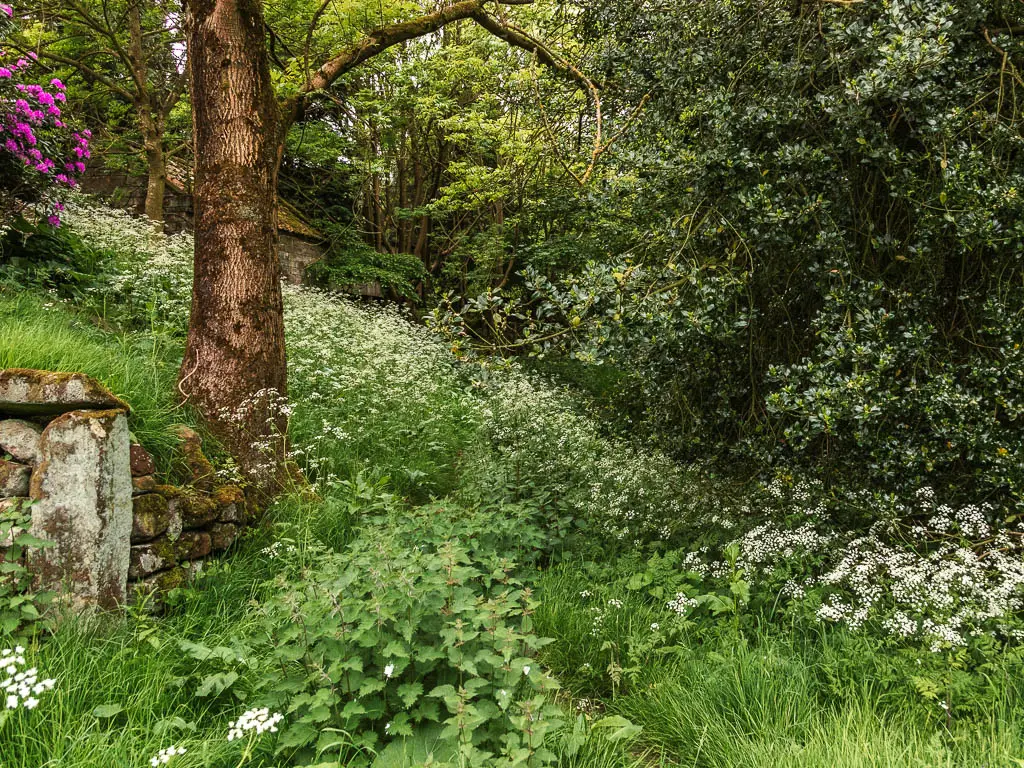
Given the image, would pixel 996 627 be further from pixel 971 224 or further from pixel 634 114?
pixel 634 114

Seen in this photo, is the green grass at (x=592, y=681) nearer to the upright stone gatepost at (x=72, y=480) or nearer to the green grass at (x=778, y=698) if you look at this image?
the green grass at (x=778, y=698)

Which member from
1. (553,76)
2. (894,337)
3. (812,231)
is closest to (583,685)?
(894,337)

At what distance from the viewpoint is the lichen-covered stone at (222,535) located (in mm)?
3805

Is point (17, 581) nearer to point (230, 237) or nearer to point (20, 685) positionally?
point (20, 685)

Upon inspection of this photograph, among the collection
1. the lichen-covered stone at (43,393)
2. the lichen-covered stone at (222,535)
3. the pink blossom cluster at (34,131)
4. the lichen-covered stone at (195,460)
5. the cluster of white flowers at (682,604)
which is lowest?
the lichen-covered stone at (222,535)

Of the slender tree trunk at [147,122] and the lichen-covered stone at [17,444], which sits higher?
the slender tree trunk at [147,122]

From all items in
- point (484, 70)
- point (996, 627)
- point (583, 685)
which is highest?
point (484, 70)

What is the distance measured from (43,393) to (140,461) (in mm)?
607

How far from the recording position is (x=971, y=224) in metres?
2.92

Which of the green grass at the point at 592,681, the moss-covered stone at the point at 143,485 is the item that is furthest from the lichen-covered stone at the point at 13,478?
the green grass at the point at 592,681

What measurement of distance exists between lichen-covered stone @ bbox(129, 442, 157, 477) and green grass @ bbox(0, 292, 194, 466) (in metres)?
0.23

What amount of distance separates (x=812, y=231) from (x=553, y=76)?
324 cm

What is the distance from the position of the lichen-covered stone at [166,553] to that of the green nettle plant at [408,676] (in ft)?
3.10

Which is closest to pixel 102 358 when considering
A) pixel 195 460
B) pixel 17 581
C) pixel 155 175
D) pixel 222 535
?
pixel 195 460
